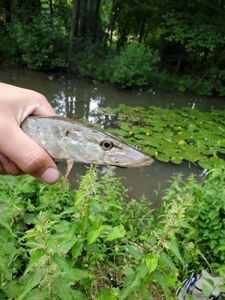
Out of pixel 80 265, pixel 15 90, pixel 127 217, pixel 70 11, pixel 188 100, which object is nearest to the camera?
pixel 15 90

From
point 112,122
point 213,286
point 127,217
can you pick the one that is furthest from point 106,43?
point 213,286

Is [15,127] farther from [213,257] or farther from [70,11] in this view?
[70,11]

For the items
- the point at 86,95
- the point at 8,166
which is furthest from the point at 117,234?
the point at 86,95

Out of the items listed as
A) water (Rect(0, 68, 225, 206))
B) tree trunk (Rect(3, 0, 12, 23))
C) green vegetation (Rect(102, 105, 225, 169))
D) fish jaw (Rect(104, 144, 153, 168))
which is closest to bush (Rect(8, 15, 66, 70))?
water (Rect(0, 68, 225, 206))

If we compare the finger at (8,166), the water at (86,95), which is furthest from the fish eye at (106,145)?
the water at (86,95)

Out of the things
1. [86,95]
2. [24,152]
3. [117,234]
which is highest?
[24,152]

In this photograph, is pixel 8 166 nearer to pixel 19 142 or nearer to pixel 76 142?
pixel 19 142

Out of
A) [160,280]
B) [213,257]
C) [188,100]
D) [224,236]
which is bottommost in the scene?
[188,100]

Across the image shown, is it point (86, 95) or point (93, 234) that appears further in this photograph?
point (86, 95)

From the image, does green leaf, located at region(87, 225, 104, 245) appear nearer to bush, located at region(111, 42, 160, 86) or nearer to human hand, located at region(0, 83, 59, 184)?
human hand, located at region(0, 83, 59, 184)
